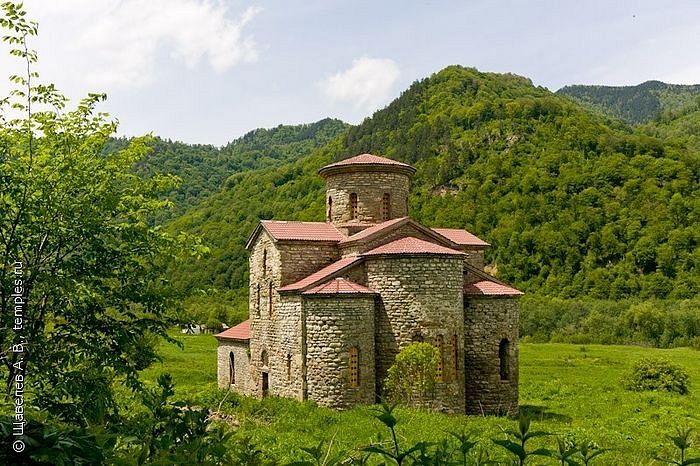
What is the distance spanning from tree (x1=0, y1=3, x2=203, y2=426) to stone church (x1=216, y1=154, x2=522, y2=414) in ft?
34.1

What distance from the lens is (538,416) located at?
867 inches

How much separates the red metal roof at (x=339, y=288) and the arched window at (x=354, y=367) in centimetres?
172

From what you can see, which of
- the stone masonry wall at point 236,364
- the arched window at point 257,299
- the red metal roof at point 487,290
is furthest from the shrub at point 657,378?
the arched window at point 257,299

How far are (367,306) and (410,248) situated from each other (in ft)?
7.20

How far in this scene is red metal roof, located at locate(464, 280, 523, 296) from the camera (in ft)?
70.8

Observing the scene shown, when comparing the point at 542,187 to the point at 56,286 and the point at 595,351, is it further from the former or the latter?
the point at 56,286

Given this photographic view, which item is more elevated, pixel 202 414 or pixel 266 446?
pixel 202 414

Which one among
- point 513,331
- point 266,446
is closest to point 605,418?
point 513,331

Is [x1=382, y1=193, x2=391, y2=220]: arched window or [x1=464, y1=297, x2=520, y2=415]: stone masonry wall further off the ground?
[x1=382, y1=193, x2=391, y2=220]: arched window

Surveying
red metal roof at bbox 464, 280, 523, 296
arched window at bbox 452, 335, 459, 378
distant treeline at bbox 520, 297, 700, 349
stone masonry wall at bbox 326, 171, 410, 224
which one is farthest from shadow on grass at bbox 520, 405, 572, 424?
distant treeline at bbox 520, 297, 700, 349

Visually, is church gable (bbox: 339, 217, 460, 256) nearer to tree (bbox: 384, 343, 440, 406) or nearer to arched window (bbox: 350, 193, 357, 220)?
arched window (bbox: 350, 193, 357, 220)

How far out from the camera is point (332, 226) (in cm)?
2438

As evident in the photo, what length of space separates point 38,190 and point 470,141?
91852 mm

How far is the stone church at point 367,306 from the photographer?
1956 cm
